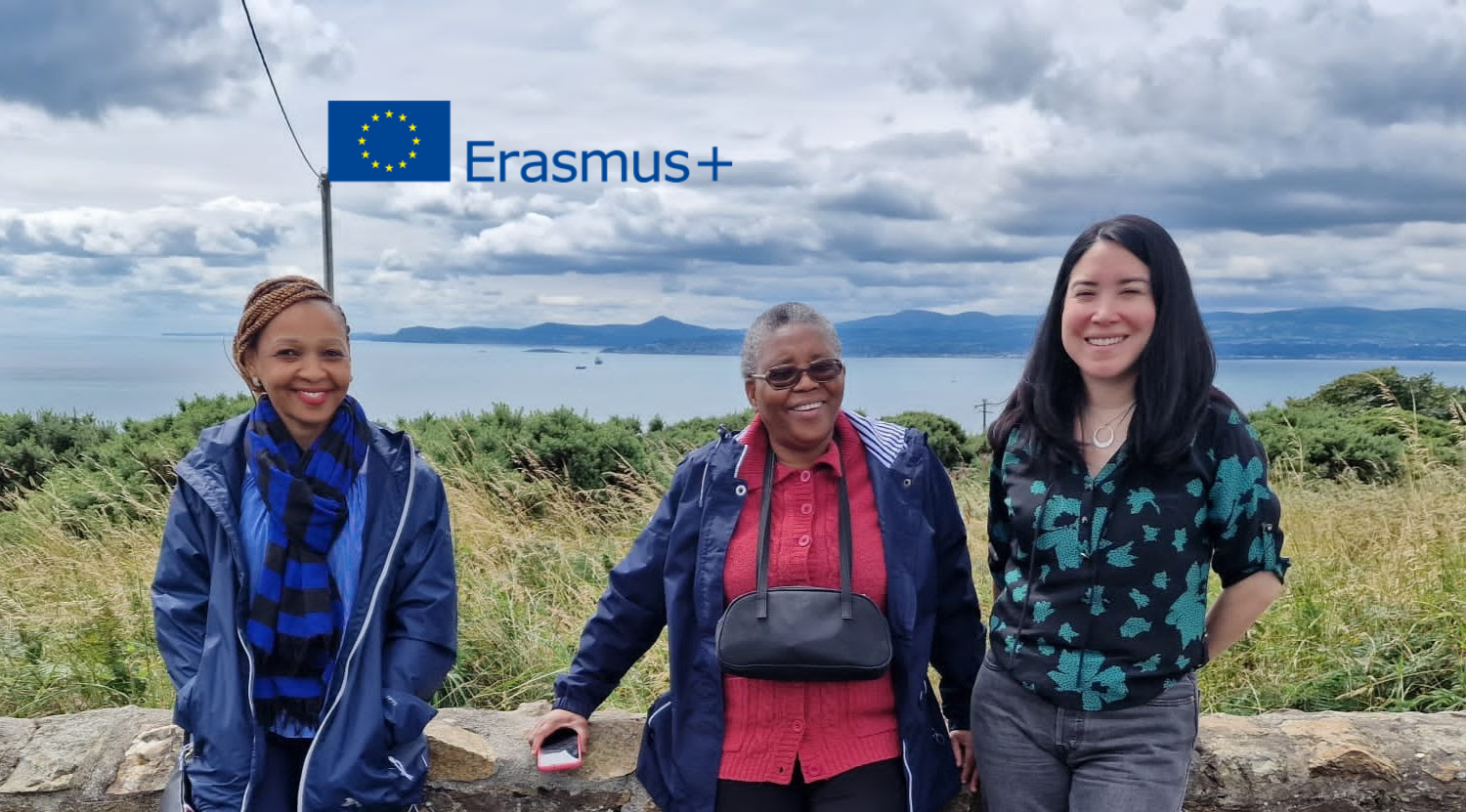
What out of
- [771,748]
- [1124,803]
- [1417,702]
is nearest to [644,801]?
[771,748]

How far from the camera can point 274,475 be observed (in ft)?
8.42

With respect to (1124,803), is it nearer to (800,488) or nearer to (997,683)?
(997,683)

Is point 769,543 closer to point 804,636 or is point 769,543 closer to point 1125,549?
point 804,636

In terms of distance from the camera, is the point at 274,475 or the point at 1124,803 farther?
the point at 274,475

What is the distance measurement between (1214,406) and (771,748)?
1194mm

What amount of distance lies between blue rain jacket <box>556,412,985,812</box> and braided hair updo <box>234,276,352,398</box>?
0.93 m

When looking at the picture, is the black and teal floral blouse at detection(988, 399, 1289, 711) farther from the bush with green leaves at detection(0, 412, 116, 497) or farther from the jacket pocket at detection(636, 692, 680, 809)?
the bush with green leaves at detection(0, 412, 116, 497)

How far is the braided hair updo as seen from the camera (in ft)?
8.47

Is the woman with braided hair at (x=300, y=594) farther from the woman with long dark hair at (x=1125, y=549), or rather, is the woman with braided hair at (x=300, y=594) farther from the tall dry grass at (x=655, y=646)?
the tall dry grass at (x=655, y=646)

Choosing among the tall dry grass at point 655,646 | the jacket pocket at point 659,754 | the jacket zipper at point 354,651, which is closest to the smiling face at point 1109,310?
the jacket pocket at point 659,754

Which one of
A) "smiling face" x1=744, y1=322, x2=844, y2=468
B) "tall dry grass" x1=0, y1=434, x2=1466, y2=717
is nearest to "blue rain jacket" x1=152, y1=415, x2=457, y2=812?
"smiling face" x1=744, y1=322, x2=844, y2=468

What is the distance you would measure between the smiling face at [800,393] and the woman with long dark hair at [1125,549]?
44cm

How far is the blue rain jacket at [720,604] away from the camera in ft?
8.40

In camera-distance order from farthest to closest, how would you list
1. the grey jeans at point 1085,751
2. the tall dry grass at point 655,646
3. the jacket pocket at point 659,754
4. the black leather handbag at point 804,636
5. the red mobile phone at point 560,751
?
the tall dry grass at point 655,646, the red mobile phone at point 560,751, the jacket pocket at point 659,754, the black leather handbag at point 804,636, the grey jeans at point 1085,751
